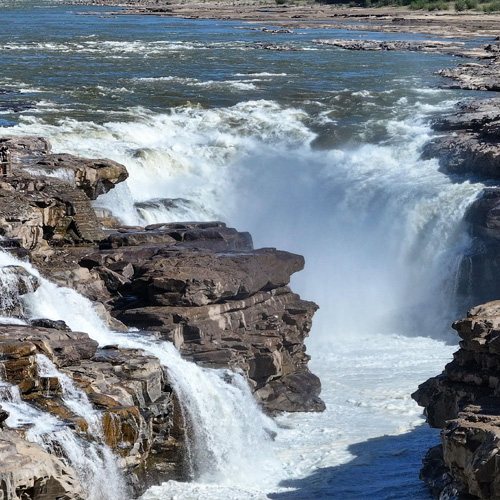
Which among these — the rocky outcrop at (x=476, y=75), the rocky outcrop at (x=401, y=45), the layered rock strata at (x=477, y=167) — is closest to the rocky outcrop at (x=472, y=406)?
the layered rock strata at (x=477, y=167)

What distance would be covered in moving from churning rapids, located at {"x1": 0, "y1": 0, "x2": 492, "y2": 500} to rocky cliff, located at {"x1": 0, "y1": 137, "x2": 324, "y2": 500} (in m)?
0.60

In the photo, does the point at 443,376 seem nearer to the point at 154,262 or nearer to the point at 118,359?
the point at 118,359

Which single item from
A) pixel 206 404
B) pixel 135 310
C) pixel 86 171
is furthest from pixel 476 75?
pixel 206 404

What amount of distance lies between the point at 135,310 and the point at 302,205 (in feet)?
61.9

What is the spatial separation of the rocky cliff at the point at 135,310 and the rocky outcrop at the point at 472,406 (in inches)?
231

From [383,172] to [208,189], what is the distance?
289 inches

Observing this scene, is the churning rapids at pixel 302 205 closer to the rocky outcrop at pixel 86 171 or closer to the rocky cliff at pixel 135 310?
the rocky cliff at pixel 135 310

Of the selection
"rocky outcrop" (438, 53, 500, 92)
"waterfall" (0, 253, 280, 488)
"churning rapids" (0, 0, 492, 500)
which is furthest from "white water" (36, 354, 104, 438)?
"rocky outcrop" (438, 53, 500, 92)

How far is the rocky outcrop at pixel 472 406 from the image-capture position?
18.8 m

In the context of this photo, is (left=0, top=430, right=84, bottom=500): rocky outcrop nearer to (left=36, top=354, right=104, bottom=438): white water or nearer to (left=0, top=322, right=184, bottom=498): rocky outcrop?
(left=0, top=322, right=184, bottom=498): rocky outcrop

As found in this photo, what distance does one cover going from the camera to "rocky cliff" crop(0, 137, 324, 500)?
78.4ft

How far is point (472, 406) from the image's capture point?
68.0 ft

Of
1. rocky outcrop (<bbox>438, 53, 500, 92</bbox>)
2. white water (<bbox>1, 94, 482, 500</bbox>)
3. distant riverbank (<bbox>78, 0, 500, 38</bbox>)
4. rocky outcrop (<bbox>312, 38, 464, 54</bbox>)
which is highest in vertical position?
distant riverbank (<bbox>78, 0, 500, 38</bbox>)

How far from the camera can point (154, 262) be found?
31453 mm
